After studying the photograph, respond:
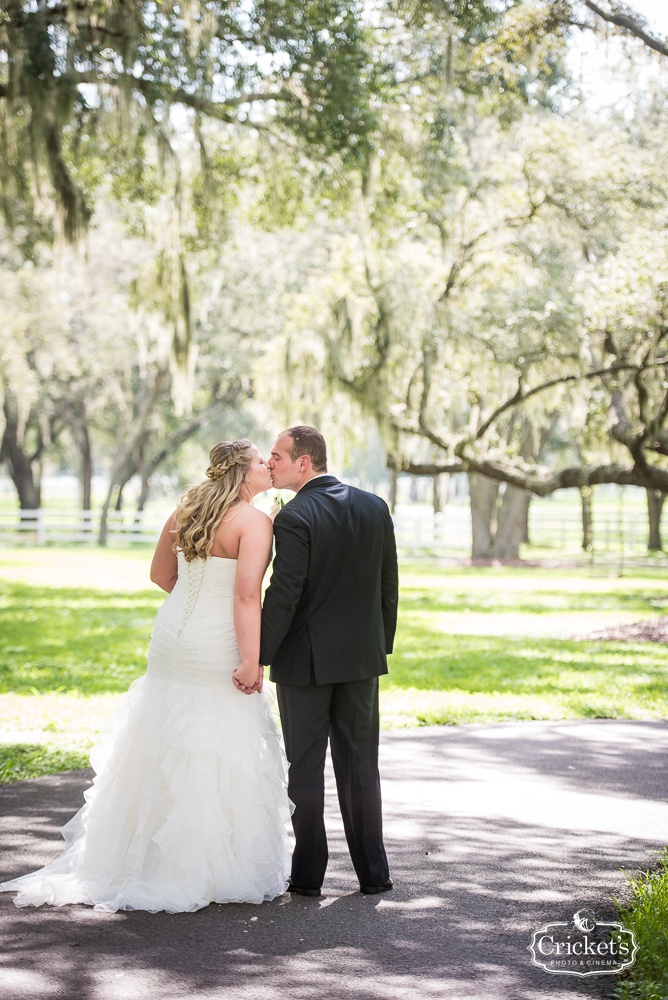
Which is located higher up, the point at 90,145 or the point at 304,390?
the point at 90,145

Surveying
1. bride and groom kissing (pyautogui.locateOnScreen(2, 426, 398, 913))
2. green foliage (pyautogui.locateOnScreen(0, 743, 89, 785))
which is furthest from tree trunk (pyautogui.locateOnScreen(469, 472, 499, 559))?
bride and groom kissing (pyautogui.locateOnScreen(2, 426, 398, 913))

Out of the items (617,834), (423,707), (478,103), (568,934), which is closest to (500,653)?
(423,707)

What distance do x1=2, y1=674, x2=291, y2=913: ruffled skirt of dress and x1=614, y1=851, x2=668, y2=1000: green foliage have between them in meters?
1.43

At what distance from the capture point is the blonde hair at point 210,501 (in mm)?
3854

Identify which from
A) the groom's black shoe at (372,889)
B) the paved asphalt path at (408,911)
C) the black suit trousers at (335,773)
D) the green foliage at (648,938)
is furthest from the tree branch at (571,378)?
the groom's black shoe at (372,889)

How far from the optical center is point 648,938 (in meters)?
3.13

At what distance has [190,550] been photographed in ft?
12.7

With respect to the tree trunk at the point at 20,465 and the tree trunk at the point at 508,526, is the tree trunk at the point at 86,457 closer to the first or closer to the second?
the tree trunk at the point at 20,465

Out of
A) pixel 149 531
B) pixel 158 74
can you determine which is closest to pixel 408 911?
pixel 158 74

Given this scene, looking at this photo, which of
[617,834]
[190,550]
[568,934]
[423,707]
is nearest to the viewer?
[568,934]

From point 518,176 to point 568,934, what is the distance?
14308 mm

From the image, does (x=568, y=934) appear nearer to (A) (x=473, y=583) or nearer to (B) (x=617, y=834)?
(B) (x=617, y=834)

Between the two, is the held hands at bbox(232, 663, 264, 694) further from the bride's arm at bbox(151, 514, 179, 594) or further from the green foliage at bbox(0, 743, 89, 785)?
the green foliage at bbox(0, 743, 89, 785)

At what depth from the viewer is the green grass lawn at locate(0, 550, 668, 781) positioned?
711 cm
